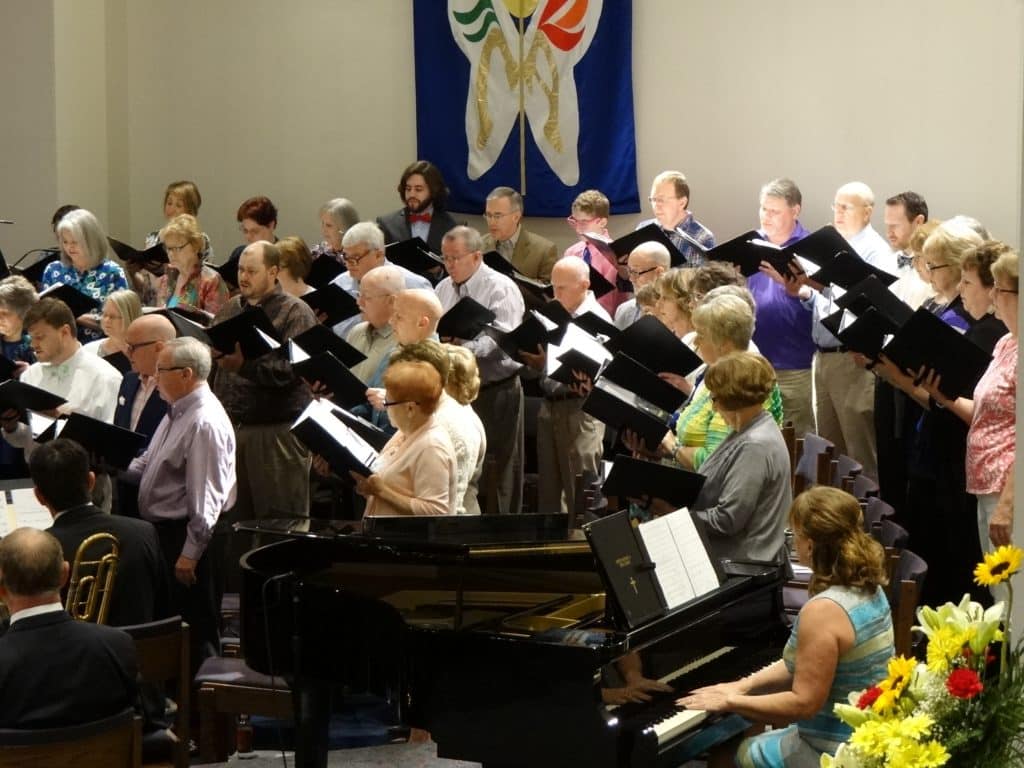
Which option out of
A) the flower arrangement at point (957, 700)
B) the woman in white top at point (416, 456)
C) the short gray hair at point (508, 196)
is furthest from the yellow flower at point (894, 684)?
the short gray hair at point (508, 196)

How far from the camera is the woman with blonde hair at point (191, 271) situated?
8156 mm

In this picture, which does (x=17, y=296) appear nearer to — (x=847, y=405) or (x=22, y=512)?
(x=22, y=512)

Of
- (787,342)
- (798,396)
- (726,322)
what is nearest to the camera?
(726,322)

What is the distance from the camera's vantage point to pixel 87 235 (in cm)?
798

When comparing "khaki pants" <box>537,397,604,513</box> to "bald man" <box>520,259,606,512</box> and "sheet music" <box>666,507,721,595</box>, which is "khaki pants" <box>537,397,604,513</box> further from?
"sheet music" <box>666,507,721,595</box>

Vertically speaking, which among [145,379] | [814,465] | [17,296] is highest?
[17,296]

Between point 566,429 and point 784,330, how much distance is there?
48.3 inches

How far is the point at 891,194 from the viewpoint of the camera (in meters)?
9.35

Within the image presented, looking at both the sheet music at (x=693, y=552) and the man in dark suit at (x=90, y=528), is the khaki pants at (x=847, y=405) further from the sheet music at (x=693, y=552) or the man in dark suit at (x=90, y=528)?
the man in dark suit at (x=90, y=528)

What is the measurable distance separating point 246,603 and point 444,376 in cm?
109

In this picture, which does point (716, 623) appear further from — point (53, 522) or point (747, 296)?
point (53, 522)

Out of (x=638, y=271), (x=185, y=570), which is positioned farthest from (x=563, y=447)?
(x=185, y=570)

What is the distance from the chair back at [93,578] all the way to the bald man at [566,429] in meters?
2.86

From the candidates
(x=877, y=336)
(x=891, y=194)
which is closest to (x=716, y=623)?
(x=877, y=336)
